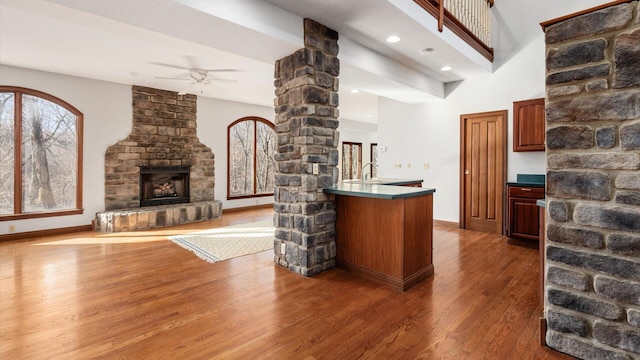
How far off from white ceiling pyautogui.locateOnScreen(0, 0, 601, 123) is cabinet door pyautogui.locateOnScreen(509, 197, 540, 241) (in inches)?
82.4

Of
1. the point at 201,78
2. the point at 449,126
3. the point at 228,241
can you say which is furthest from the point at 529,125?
the point at 201,78

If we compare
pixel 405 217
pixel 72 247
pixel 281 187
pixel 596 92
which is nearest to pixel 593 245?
pixel 596 92

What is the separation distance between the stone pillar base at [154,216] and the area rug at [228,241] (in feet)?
3.33

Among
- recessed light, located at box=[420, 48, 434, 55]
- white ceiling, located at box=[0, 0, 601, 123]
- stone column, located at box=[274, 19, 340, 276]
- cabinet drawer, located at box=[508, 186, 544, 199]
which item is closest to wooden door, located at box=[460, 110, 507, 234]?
cabinet drawer, located at box=[508, 186, 544, 199]

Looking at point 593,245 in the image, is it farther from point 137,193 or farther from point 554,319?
point 137,193

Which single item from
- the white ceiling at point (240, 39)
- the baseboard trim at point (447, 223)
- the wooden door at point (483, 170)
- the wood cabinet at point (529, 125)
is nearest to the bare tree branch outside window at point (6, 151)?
the white ceiling at point (240, 39)

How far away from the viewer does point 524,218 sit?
424 centimetres

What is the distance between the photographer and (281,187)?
338 cm

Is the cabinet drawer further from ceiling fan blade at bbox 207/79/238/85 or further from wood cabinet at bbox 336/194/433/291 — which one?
ceiling fan blade at bbox 207/79/238/85

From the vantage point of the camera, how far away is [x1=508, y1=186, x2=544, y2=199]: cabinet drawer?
412 centimetres

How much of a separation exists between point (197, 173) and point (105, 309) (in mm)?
4601

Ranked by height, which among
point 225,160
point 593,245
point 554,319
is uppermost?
point 225,160

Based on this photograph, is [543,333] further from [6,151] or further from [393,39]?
[6,151]

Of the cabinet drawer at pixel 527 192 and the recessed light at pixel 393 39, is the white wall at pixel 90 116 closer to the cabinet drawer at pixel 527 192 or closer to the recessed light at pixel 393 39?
the recessed light at pixel 393 39
